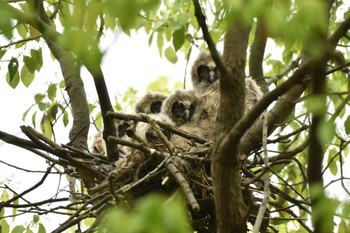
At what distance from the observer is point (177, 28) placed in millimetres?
3883

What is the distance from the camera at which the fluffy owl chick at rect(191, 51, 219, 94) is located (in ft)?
18.7

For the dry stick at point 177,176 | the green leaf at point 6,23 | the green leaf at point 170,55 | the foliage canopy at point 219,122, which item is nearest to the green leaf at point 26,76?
the foliage canopy at point 219,122

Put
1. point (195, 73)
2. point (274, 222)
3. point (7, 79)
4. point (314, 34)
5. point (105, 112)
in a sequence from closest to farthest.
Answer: point (314, 34)
point (105, 112)
point (274, 222)
point (7, 79)
point (195, 73)

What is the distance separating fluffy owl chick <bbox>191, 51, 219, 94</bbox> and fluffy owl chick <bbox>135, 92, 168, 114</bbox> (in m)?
→ 0.33

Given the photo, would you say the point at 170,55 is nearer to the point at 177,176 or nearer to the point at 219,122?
the point at 177,176

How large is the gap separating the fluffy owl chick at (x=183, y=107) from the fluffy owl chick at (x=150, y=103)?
0.66 metres

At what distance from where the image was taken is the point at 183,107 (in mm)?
5090

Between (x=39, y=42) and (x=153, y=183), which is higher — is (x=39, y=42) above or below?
above

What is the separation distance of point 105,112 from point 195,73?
7.72ft

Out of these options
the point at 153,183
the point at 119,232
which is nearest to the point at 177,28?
the point at 153,183

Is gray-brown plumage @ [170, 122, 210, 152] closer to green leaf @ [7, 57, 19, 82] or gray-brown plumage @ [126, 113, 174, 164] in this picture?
gray-brown plumage @ [126, 113, 174, 164]

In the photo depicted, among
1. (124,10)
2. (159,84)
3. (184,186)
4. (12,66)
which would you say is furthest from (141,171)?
(159,84)

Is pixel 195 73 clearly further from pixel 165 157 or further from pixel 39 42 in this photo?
pixel 165 157

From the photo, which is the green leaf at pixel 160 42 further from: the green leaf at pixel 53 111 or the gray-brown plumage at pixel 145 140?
the green leaf at pixel 53 111
